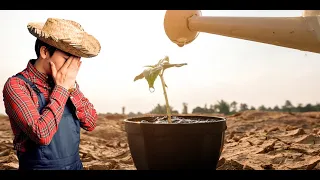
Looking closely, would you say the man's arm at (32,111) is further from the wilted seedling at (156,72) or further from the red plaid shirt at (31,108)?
Result: the wilted seedling at (156,72)

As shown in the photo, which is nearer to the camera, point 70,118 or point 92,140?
point 70,118

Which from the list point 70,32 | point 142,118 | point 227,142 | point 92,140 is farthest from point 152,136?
point 92,140

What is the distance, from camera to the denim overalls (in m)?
1.10

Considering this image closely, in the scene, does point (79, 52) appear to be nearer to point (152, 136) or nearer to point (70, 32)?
point (70, 32)

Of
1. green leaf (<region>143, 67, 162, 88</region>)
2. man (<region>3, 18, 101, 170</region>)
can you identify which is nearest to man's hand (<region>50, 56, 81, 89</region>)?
man (<region>3, 18, 101, 170</region>)

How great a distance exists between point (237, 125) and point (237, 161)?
1471 millimetres

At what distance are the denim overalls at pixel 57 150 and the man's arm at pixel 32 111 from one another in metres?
0.05

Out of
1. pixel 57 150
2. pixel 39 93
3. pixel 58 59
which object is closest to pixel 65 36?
pixel 58 59

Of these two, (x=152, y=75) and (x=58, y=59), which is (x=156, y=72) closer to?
(x=152, y=75)

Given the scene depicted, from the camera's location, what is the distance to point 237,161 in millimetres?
1779

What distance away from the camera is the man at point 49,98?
3.48 ft

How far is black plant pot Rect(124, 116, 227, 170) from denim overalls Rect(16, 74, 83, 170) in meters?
0.28
